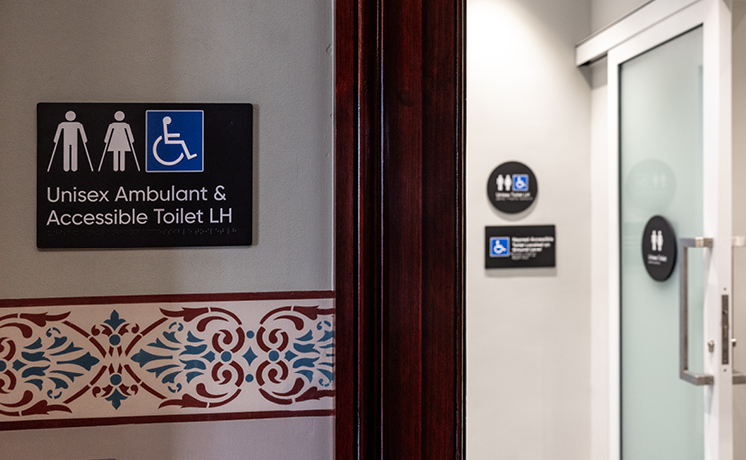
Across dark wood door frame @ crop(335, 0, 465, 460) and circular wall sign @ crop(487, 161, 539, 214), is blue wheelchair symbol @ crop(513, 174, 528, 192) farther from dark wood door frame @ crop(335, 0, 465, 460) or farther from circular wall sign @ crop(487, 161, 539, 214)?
dark wood door frame @ crop(335, 0, 465, 460)

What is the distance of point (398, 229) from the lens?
44cm

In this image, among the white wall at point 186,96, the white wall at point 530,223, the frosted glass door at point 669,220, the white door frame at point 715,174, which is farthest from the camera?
the white wall at point 530,223

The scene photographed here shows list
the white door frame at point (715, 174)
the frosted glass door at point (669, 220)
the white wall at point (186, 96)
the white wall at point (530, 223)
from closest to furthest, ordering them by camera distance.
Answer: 1. the white wall at point (186, 96)
2. the white door frame at point (715, 174)
3. the frosted glass door at point (669, 220)
4. the white wall at point (530, 223)

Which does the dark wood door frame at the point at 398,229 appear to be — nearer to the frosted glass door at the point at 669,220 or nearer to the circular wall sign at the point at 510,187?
the frosted glass door at the point at 669,220

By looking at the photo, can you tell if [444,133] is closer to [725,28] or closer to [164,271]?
[164,271]

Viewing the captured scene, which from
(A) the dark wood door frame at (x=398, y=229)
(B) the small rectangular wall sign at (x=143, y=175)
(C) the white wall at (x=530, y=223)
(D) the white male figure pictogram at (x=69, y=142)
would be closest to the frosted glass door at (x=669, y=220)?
(C) the white wall at (x=530, y=223)

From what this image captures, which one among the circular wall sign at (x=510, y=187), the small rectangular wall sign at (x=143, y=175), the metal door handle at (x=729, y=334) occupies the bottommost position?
the metal door handle at (x=729, y=334)

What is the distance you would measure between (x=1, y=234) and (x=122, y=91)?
0.15 meters

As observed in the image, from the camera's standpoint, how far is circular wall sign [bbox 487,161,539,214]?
1653mm

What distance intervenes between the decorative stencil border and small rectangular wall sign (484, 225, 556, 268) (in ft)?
4.18

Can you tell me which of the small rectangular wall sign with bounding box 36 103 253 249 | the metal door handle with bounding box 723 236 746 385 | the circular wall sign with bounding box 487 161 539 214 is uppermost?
the circular wall sign with bounding box 487 161 539 214

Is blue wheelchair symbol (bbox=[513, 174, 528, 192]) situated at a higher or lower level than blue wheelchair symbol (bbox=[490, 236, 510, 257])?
higher

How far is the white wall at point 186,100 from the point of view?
426mm

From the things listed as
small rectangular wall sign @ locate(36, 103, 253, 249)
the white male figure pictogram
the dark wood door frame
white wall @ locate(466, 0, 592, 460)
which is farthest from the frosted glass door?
the white male figure pictogram
